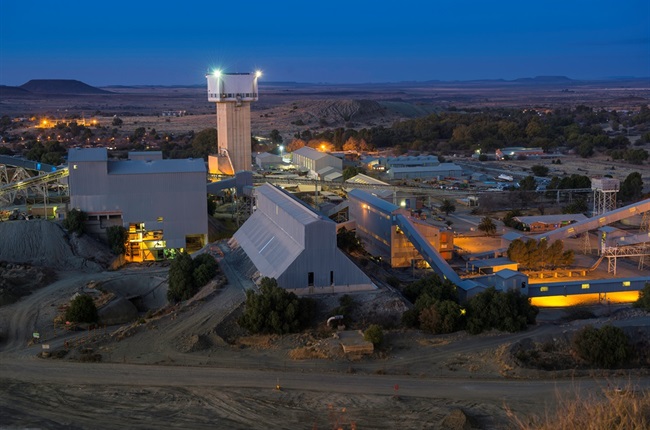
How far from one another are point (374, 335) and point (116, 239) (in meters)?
18.8

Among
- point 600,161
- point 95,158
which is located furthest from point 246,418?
point 600,161

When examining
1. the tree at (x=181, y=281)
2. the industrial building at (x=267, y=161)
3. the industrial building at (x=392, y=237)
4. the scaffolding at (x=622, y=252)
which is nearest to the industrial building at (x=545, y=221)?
the industrial building at (x=392, y=237)

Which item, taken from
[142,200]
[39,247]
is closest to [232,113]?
[142,200]

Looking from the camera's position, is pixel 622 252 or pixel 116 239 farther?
pixel 116 239

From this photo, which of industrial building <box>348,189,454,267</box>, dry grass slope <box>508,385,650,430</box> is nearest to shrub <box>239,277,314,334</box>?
industrial building <box>348,189,454,267</box>

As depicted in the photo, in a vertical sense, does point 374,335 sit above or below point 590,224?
below

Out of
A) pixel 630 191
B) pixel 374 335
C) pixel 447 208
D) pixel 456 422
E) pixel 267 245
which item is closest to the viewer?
pixel 456 422

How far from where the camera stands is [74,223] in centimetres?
3734

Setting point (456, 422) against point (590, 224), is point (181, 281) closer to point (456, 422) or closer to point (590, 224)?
point (456, 422)

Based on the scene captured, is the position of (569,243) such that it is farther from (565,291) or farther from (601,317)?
(601,317)

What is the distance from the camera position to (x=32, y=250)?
118ft

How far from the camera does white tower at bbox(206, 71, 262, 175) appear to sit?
5656cm

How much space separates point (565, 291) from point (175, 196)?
19.4 meters

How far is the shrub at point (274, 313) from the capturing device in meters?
24.9
